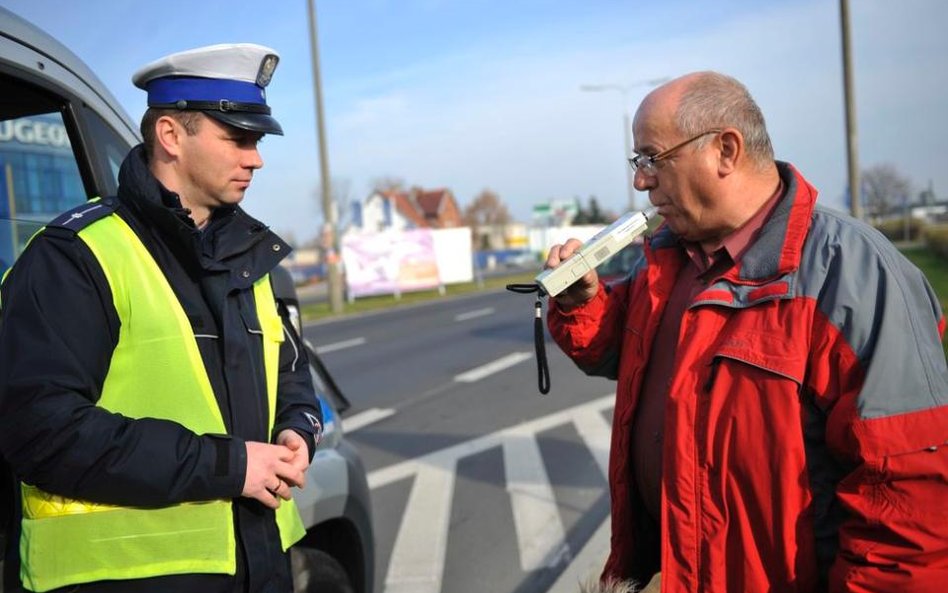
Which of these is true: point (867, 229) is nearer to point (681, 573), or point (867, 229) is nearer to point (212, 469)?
point (681, 573)

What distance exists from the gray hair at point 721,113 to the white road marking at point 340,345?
39.3 feet

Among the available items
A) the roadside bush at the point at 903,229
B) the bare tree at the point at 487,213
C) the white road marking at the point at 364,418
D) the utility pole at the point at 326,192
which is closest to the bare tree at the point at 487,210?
the bare tree at the point at 487,213

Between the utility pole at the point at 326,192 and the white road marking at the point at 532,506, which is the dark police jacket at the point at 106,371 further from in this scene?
the utility pole at the point at 326,192

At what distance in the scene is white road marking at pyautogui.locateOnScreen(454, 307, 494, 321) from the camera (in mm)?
19156

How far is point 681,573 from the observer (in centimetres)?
184

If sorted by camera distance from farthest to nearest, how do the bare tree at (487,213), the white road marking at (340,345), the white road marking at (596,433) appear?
the bare tree at (487,213), the white road marking at (340,345), the white road marking at (596,433)

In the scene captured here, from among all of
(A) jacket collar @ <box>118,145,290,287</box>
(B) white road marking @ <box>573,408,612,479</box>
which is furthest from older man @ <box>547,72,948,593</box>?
(B) white road marking @ <box>573,408,612,479</box>

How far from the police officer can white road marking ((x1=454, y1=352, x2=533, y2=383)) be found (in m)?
8.42

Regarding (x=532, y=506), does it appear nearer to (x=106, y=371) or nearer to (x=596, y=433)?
(x=596, y=433)

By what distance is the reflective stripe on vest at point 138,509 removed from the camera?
162 centimetres

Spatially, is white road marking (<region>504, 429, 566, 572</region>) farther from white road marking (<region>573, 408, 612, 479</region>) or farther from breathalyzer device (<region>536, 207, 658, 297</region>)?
breathalyzer device (<region>536, 207, 658, 297</region>)

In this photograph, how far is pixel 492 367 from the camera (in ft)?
37.1

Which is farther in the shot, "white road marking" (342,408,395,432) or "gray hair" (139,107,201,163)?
"white road marking" (342,408,395,432)

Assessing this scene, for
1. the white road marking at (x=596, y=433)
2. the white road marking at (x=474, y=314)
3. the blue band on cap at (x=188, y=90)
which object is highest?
the blue band on cap at (x=188, y=90)
